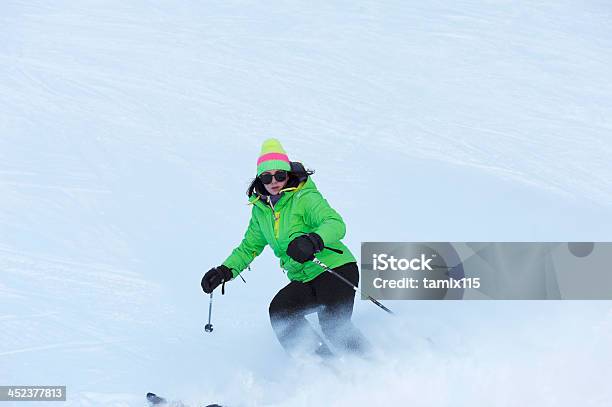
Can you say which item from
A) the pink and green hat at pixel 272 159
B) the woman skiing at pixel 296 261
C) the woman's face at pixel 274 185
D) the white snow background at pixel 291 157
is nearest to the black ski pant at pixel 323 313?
the woman skiing at pixel 296 261

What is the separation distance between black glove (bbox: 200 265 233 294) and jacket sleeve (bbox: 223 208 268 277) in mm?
55

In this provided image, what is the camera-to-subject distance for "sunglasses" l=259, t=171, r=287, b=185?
525 cm

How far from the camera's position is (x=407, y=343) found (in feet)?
19.6

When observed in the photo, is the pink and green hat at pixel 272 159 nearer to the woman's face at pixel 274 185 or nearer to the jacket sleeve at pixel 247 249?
the woman's face at pixel 274 185

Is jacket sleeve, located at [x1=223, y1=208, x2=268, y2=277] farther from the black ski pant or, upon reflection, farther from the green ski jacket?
the black ski pant

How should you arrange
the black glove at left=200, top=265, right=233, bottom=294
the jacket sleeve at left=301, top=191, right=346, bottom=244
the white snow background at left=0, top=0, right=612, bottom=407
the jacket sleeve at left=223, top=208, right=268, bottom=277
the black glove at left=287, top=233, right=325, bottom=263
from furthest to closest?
the white snow background at left=0, top=0, right=612, bottom=407 < the jacket sleeve at left=223, top=208, right=268, bottom=277 < the black glove at left=200, top=265, right=233, bottom=294 < the jacket sleeve at left=301, top=191, right=346, bottom=244 < the black glove at left=287, top=233, right=325, bottom=263

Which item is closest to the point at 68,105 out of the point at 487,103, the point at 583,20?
the point at 487,103

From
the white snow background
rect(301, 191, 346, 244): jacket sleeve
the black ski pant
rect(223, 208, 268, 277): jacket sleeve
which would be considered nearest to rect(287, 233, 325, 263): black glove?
rect(301, 191, 346, 244): jacket sleeve

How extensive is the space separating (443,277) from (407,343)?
64.6 inches

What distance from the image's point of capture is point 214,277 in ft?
18.1

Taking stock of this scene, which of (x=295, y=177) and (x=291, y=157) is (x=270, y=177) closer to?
(x=295, y=177)

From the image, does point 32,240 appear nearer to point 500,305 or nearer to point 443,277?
point 443,277

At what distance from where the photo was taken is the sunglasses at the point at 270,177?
5.25 metres

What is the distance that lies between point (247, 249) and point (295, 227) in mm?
493
